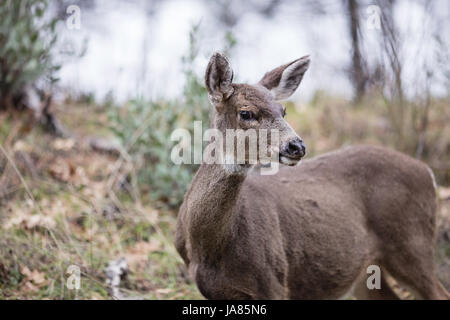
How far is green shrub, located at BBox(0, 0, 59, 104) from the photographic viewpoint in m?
6.79

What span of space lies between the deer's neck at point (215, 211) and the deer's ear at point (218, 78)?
0.60 metres

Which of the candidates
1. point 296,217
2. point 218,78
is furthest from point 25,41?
point 296,217

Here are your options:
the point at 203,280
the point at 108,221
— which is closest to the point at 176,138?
the point at 108,221

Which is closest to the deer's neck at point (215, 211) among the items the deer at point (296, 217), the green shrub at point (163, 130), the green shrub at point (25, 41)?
Result: the deer at point (296, 217)

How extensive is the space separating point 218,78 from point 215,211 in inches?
44.2

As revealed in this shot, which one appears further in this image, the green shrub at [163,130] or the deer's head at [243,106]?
the green shrub at [163,130]

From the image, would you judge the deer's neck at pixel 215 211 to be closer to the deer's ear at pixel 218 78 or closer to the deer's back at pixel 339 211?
the deer's back at pixel 339 211

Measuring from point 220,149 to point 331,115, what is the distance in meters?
6.49

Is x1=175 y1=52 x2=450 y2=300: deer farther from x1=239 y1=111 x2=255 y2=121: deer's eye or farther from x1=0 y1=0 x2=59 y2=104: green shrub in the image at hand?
x1=0 y1=0 x2=59 y2=104: green shrub

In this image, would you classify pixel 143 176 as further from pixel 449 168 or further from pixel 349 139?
pixel 449 168

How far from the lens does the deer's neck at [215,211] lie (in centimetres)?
406

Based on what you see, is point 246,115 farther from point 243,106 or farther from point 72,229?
point 72,229

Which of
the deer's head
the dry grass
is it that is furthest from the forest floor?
the deer's head

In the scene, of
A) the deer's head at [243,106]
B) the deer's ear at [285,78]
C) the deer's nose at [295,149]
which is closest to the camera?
the deer's nose at [295,149]
